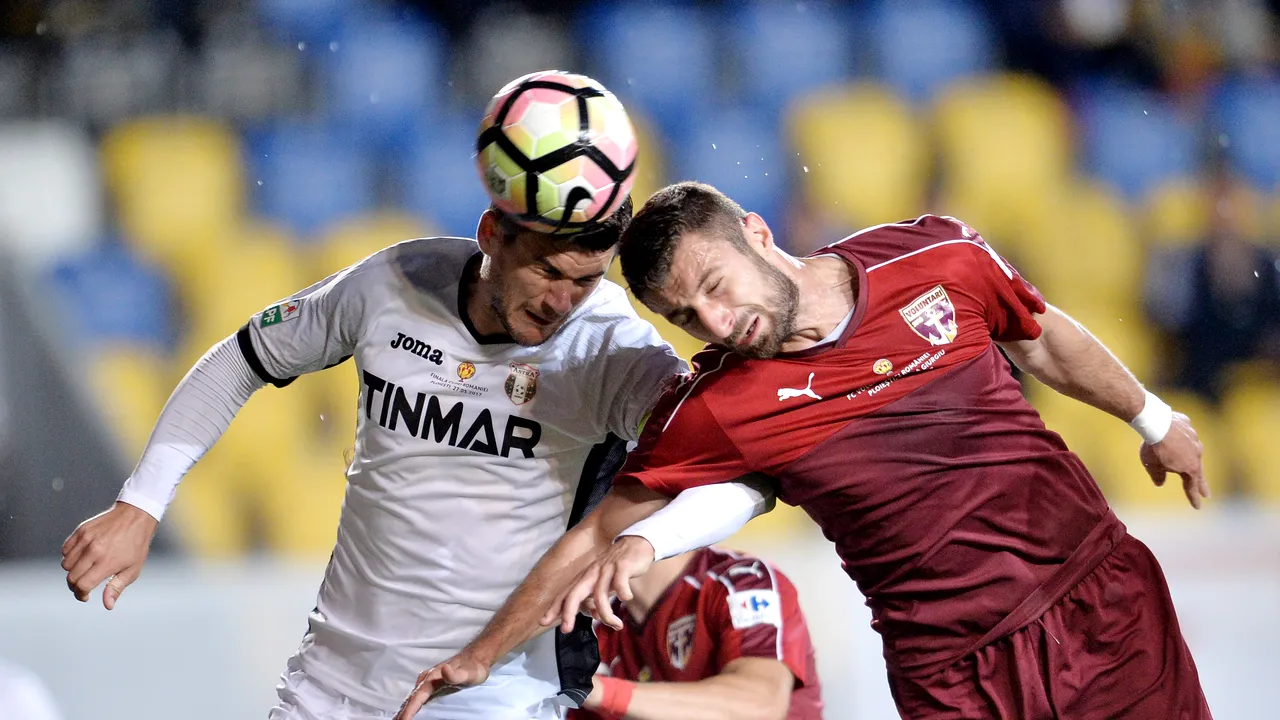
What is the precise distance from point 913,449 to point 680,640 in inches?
42.8

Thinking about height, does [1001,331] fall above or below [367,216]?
above

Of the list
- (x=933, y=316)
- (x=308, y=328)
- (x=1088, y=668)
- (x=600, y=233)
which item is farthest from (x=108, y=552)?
(x=1088, y=668)

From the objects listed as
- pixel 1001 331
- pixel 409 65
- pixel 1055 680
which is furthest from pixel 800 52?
pixel 1055 680

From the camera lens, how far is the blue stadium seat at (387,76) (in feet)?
21.9

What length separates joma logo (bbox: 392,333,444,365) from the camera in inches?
109

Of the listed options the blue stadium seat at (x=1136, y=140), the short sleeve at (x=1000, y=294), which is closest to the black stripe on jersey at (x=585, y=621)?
the short sleeve at (x=1000, y=294)

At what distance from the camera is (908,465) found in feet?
8.19

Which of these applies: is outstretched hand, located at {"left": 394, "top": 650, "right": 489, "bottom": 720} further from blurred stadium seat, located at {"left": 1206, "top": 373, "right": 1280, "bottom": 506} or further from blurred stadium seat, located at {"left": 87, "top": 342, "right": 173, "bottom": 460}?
blurred stadium seat, located at {"left": 1206, "top": 373, "right": 1280, "bottom": 506}

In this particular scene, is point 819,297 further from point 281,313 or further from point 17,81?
point 17,81

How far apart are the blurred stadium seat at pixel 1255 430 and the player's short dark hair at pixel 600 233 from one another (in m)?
4.92

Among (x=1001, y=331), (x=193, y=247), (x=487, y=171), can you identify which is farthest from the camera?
(x=193, y=247)

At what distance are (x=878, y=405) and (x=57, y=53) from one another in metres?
5.44

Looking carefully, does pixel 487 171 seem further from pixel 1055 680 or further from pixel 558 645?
pixel 1055 680

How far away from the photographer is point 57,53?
6.39m
